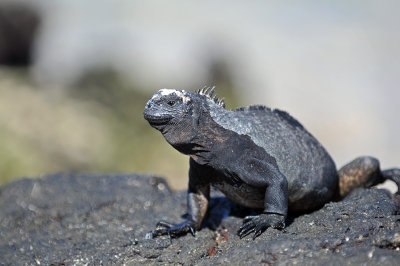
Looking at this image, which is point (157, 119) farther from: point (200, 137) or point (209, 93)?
point (209, 93)

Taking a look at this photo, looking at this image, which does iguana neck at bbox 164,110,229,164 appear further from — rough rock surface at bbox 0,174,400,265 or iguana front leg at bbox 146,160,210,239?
rough rock surface at bbox 0,174,400,265

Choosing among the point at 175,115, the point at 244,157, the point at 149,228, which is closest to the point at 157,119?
the point at 175,115

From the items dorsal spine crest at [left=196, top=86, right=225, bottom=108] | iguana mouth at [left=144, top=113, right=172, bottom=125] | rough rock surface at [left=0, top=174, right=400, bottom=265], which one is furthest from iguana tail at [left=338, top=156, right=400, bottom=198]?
iguana mouth at [left=144, top=113, right=172, bottom=125]

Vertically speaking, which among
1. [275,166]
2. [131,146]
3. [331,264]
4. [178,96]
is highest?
[178,96]

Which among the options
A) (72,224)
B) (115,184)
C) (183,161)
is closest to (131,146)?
(183,161)

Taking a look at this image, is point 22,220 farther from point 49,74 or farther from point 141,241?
point 49,74

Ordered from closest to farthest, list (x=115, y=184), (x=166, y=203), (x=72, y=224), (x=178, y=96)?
1. (x=178, y=96)
2. (x=72, y=224)
3. (x=166, y=203)
4. (x=115, y=184)
